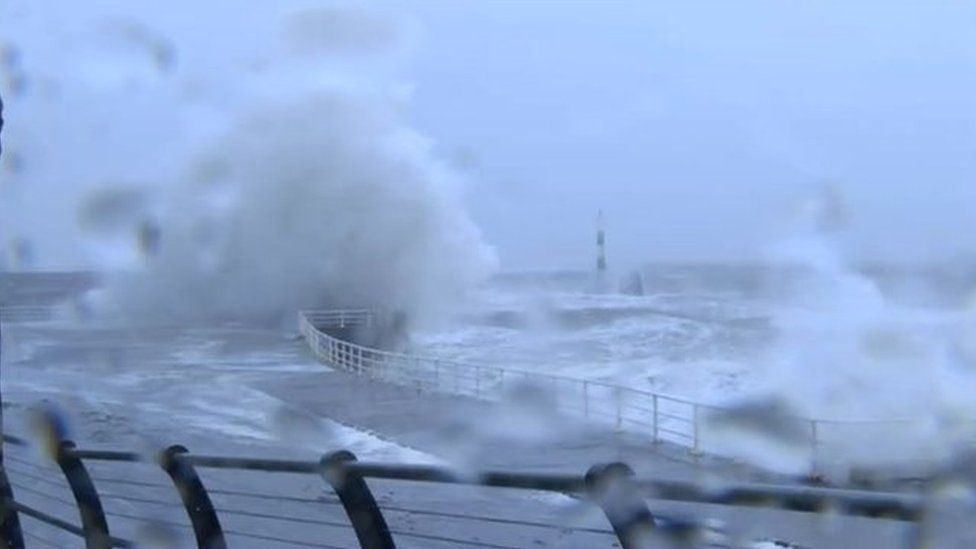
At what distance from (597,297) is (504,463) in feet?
179

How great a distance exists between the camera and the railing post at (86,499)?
5914 mm

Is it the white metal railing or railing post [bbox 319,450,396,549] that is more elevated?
railing post [bbox 319,450,396,549]

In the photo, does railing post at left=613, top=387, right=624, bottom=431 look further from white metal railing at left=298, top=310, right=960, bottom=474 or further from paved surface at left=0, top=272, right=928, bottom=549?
paved surface at left=0, top=272, right=928, bottom=549

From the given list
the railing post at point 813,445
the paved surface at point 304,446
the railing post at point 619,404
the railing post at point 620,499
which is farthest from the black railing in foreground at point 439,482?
the railing post at point 619,404

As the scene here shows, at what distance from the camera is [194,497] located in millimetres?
5215

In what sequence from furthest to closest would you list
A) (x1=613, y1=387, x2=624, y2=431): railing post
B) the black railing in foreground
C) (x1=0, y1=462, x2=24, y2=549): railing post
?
(x1=613, y1=387, x2=624, y2=431): railing post < (x1=0, y1=462, x2=24, y2=549): railing post < the black railing in foreground

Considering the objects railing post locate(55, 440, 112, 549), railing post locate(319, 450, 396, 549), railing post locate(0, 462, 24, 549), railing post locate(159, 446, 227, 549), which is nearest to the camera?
railing post locate(319, 450, 396, 549)

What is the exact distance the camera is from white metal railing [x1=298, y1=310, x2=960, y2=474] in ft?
55.6

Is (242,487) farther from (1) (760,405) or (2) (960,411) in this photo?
(1) (760,405)

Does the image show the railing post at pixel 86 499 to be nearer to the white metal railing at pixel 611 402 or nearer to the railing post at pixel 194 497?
the railing post at pixel 194 497

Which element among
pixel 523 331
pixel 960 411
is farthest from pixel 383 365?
pixel 523 331

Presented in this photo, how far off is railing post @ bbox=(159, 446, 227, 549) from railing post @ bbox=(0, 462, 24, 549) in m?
1.65

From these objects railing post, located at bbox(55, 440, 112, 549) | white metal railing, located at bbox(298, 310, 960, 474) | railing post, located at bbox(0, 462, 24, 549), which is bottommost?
white metal railing, located at bbox(298, 310, 960, 474)

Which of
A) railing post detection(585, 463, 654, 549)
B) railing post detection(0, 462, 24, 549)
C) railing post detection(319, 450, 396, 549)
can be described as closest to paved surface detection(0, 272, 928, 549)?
railing post detection(319, 450, 396, 549)
